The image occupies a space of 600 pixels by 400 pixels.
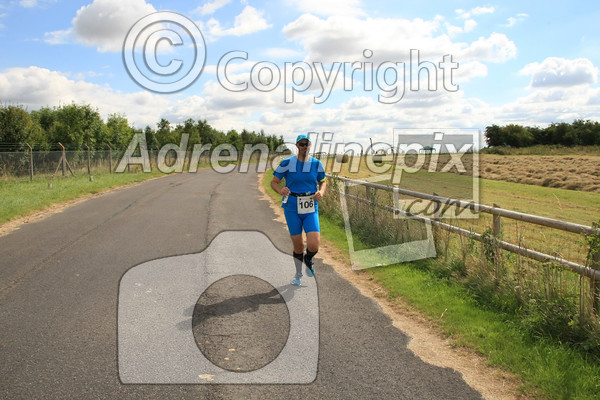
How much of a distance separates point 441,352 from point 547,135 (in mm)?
78428

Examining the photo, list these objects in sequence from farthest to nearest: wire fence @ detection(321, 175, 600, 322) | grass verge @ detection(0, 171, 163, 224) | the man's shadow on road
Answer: grass verge @ detection(0, 171, 163, 224) < the man's shadow on road < wire fence @ detection(321, 175, 600, 322)

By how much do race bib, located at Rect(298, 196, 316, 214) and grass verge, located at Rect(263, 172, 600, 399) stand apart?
165 cm

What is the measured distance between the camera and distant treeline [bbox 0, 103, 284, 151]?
27266 millimetres

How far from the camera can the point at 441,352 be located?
448 centimetres

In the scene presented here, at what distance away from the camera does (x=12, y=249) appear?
862cm

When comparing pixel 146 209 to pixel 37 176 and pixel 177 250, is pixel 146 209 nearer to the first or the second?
pixel 177 250

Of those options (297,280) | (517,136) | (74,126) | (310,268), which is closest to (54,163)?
(74,126)

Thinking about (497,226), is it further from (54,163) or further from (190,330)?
(54,163)

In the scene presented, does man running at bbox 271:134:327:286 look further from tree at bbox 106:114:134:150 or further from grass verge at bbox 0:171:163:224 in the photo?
tree at bbox 106:114:134:150

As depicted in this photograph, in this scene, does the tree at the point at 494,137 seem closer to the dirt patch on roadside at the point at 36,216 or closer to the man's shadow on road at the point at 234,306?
the dirt patch on roadside at the point at 36,216

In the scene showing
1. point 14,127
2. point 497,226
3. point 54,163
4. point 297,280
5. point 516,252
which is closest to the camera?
Answer: point 516,252

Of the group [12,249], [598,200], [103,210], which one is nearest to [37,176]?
[103,210]

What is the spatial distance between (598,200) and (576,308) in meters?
23.4

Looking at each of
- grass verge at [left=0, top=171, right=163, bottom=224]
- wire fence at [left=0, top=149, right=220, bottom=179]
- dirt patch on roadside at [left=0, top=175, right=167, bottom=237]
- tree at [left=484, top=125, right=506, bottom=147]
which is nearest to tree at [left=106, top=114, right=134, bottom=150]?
wire fence at [left=0, top=149, right=220, bottom=179]
